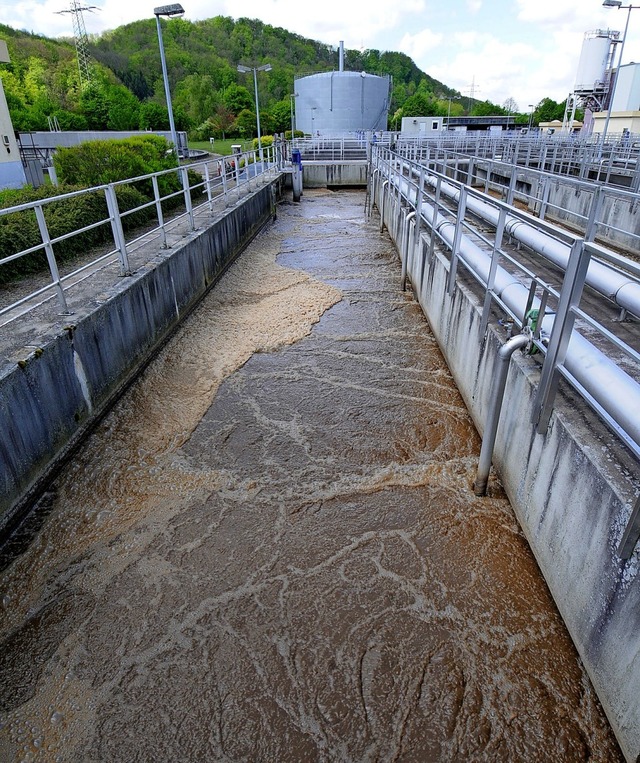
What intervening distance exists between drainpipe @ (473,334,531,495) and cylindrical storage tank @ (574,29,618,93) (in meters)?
71.3

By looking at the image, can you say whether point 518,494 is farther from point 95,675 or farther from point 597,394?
point 95,675

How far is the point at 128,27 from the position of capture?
4498 inches

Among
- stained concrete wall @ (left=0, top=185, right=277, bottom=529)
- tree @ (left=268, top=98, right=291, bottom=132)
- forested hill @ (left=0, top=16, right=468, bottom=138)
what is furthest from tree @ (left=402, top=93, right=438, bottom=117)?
stained concrete wall @ (left=0, top=185, right=277, bottom=529)

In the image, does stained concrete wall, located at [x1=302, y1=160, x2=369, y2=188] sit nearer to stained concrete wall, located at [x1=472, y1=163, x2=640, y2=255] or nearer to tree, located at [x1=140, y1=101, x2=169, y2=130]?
stained concrete wall, located at [x1=472, y1=163, x2=640, y2=255]

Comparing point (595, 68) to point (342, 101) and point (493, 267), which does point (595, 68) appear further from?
point (493, 267)

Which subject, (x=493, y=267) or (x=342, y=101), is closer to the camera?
(x=493, y=267)

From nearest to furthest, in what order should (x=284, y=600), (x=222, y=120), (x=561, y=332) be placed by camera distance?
1. (x=561, y=332)
2. (x=284, y=600)
3. (x=222, y=120)

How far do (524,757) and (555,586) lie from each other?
974 mm

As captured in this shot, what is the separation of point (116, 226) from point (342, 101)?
5512 centimetres

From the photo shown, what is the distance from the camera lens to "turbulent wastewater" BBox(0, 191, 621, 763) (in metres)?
2.72

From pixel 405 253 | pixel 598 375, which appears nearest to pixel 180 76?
pixel 405 253

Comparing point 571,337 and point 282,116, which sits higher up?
point 282,116

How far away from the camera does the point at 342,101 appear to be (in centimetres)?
5394

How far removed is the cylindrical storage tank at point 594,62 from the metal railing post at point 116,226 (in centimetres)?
7016
